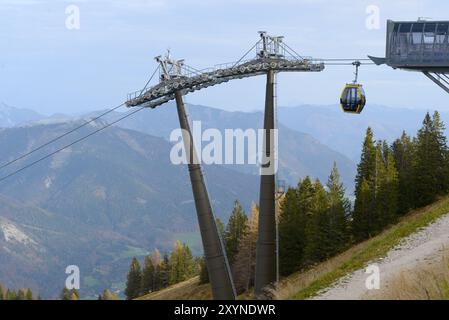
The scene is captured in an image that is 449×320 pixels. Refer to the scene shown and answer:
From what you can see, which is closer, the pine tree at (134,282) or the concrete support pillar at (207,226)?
the concrete support pillar at (207,226)

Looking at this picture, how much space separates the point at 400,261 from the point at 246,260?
5309cm

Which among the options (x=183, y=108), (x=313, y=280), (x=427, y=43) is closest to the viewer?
(x=313, y=280)

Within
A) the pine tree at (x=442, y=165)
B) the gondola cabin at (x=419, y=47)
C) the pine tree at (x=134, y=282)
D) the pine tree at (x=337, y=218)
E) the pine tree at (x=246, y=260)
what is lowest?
the pine tree at (x=134, y=282)

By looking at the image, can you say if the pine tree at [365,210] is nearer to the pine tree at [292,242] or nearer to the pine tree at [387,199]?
the pine tree at [387,199]

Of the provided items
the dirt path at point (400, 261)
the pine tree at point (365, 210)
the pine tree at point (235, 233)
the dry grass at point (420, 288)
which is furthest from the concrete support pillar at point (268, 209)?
the pine tree at point (235, 233)

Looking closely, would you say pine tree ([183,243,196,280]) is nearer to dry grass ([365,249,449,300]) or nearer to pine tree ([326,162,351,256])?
pine tree ([326,162,351,256])

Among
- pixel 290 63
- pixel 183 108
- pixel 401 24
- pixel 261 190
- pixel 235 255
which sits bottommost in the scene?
pixel 235 255

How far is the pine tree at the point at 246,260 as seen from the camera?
7906 cm

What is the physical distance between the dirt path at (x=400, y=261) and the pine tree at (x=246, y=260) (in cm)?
4591

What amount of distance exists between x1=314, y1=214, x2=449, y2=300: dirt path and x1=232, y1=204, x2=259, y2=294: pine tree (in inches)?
1808

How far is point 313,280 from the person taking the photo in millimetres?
28016
